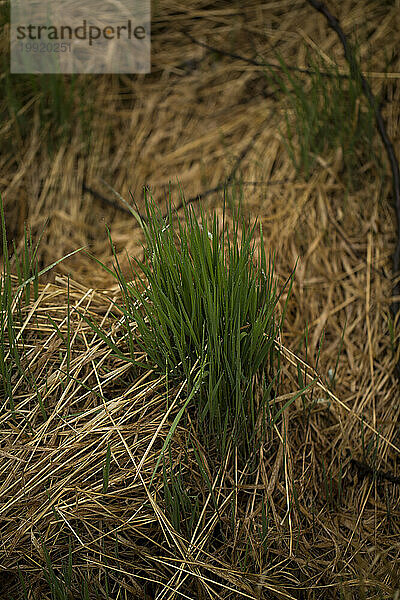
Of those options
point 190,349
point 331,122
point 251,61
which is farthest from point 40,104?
point 190,349

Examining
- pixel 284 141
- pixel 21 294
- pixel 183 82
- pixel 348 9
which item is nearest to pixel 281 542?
pixel 21 294

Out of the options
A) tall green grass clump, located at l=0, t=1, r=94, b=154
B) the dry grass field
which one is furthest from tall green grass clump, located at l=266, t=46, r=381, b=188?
tall green grass clump, located at l=0, t=1, r=94, b=154

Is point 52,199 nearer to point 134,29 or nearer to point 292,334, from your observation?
point 134,29

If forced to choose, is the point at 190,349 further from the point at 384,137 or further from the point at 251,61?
the point at 251,61

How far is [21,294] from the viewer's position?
1276 millimetres

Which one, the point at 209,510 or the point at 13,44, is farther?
the point at 13,44

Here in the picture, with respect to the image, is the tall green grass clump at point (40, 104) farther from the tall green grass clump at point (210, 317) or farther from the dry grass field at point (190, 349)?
the tall green grass clump at point (210, 317)

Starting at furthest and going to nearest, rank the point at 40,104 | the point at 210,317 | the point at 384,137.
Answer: the point at 40,104
the point at 384,137
the point at 210,317

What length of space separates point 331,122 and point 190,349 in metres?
0.94

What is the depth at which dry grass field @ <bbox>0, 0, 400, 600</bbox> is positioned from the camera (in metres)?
1.04

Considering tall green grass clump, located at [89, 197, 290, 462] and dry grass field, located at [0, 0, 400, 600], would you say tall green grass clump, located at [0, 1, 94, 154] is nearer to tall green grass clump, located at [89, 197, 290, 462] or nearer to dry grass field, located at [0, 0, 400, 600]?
dry grass field, located at [0, 0, 400, 600]

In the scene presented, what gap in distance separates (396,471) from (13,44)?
1643 millimetres

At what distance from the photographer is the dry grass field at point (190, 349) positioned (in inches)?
40.9

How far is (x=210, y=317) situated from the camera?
102 centimetres
